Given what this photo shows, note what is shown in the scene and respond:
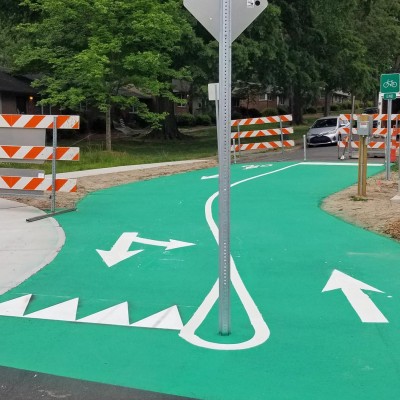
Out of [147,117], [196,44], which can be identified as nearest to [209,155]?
[147,117]

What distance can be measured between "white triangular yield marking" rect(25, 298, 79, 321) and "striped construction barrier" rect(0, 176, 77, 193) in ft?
18.6

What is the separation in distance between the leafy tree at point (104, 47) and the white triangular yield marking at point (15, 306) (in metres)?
18.7

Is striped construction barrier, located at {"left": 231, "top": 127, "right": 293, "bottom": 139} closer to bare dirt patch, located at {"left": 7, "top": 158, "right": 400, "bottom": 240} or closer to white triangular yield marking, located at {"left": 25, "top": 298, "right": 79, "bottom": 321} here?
bare dirt patch, located at {"left": 7, "top": 158, "right": 400, "bottom": 240}

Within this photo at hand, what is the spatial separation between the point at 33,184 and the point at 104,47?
14685 millimetres

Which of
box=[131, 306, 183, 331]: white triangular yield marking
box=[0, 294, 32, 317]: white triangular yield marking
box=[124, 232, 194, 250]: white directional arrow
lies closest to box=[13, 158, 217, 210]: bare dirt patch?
box=[124, 232, 194, 250]: white directional arrow

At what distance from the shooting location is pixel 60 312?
226 inches

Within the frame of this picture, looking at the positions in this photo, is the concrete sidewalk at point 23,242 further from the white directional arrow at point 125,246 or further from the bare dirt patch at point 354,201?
the bare dirt patch at point 354,201

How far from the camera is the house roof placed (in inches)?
1451

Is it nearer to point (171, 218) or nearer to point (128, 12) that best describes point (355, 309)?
point (171, 218)

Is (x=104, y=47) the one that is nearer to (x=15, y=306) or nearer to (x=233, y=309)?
(x=15, y=306)

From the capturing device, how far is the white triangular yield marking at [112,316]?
5469 mm

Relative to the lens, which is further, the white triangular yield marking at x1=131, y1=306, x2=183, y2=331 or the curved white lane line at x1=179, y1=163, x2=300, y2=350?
the white triangular yield marking at x1=131, y1=306, x2=183, y2=331

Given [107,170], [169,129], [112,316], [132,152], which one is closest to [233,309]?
[112,316]

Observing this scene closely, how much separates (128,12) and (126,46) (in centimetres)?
156
